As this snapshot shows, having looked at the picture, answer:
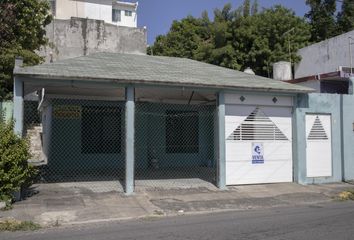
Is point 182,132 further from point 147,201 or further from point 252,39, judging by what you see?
point 252,39

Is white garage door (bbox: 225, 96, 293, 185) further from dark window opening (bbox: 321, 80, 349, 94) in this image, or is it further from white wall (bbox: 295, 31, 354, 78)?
white wall (bbox: 295, 31, 354, 78)

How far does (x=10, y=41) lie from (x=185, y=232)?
54.0 ft

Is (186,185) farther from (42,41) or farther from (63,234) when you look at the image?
(42,41)

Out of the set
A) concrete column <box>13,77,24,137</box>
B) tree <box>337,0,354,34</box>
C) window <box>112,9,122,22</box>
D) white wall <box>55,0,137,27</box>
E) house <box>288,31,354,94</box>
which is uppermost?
window <box>112,9,122,22</box>

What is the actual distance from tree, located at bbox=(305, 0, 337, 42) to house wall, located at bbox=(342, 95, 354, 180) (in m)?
23.3

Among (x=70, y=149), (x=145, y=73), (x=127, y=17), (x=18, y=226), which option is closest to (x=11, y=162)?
(x=18, y=226)

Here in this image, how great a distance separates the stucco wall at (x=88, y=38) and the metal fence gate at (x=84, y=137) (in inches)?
642

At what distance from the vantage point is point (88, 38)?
3481 cm

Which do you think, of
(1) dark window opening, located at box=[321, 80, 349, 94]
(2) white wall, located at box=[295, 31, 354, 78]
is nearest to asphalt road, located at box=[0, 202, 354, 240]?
(1) dark window opening, located at box=[321, 80, 349, 94]

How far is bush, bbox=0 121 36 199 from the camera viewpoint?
1052cm

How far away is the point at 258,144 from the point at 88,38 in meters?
23.0

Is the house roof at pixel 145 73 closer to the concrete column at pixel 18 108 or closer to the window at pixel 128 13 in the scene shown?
the concrete column at pixel 18 108

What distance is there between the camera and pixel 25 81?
38.7ft

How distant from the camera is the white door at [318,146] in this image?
1538 cm
